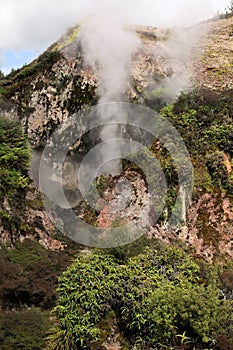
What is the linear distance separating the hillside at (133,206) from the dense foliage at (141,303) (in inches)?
1.6

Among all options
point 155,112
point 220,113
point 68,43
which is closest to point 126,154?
point 155,112

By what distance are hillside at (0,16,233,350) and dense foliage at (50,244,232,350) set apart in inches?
1.6

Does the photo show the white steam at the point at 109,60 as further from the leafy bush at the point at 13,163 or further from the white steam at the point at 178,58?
the leafy bush at the point at 13,163

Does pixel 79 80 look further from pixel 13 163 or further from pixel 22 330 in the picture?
pixel 22 330

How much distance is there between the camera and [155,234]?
23203 mm

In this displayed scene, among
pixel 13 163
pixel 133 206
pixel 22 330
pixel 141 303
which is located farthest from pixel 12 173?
pixel 141 303

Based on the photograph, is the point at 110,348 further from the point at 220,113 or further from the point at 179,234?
the point at 220,113

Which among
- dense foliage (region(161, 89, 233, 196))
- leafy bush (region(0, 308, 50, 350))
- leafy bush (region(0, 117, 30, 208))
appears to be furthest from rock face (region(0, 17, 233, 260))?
leafy bush (region(0, 308, 50, 350))

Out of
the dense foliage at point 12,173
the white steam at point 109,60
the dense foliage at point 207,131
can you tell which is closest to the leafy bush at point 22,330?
the dense foliage at point 12,173

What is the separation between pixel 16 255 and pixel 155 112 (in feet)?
42.3

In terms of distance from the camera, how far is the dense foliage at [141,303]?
14312 mm

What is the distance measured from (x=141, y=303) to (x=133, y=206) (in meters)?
9.64

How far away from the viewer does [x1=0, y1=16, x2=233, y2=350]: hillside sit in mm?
15086

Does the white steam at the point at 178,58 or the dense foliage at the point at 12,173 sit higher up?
the white steam at the point at 178,58
